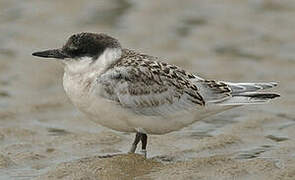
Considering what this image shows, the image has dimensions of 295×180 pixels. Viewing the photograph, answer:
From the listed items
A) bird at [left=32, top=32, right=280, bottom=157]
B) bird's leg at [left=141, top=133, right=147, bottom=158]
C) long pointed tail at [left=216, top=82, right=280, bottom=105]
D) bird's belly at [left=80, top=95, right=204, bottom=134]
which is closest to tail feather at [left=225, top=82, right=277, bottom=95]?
long pointed tail at [left=216, top=82, right=280, bottom=105]

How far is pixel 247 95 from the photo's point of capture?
30.0 feet

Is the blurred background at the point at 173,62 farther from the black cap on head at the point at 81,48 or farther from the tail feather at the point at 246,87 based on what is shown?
the black cap on head at the point at 81,48

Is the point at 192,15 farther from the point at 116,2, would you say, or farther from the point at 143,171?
the point at 143,171

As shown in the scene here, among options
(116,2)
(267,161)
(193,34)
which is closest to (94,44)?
(267,161)

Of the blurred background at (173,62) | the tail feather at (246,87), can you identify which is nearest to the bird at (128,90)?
the tail feather at (246,87)

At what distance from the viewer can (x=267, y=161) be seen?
Result: 28.3 feet

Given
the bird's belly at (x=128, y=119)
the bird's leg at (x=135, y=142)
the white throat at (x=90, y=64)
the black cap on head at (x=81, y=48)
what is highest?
the black cap on head at (x=81, y=48)

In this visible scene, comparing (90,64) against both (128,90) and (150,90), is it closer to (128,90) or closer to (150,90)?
(128,90)

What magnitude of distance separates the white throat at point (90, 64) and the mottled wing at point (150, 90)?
8 cm

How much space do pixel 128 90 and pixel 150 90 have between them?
0.27 m

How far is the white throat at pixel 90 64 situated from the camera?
28.3 feet

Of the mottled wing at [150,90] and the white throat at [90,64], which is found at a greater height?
the white throat at [90,64]

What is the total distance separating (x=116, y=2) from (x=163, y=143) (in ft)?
15.1

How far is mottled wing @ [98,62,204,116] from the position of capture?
855 centimetres
